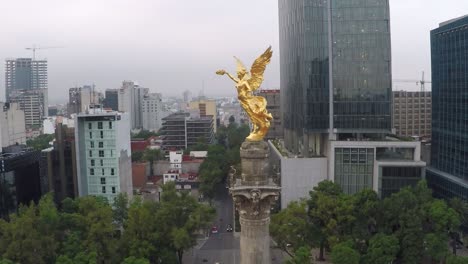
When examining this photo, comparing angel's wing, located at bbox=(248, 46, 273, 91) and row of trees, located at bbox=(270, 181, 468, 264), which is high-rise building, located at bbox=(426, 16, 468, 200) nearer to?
row of trees, located at bbox=(270, 181, 468, 264)

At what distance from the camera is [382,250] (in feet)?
151

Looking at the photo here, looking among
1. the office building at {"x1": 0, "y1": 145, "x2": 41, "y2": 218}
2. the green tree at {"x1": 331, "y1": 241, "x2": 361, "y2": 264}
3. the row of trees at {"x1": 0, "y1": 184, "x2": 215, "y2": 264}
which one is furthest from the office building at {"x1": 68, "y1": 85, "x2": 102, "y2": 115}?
the green tree at {"x1": 331, "y1": 241, "x2": 361, "y2": 264}

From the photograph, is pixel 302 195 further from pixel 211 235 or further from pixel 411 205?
pixel 411 205

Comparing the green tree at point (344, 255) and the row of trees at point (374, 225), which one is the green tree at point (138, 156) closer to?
the row of trees at point (374, 225)

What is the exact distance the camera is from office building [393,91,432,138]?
127625mm

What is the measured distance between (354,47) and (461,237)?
1166 inches

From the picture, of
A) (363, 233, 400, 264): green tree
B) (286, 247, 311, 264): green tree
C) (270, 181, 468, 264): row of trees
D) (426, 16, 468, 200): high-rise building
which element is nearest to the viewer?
(286, 247, 311, 264): green tree

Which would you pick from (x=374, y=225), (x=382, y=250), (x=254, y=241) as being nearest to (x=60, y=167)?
(x=374, y=225)

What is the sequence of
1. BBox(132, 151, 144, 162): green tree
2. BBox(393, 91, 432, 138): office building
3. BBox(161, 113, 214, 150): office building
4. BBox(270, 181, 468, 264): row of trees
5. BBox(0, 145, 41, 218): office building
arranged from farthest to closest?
BBox(161, 113, 214, 150): office building → BBox(393, 91, 432, 138): office building → BBox(132, 151, 144, 162): green tree → BBox(0, 145, 41, 218): office building → BBox(270, 181, 468, 264): row of trees

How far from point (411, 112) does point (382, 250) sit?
297 ft

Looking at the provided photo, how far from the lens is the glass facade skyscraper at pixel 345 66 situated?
66.2 m

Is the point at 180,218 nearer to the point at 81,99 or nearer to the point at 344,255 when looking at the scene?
the point at 344,255

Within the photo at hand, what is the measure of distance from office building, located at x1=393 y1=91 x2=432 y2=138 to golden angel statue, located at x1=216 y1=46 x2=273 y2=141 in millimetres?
112286

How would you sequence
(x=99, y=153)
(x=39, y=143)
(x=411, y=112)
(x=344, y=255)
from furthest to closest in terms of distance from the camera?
(x=411, y=112) < (x=39, y=143) < (x=99, y=153) < (x=344, y=255)
